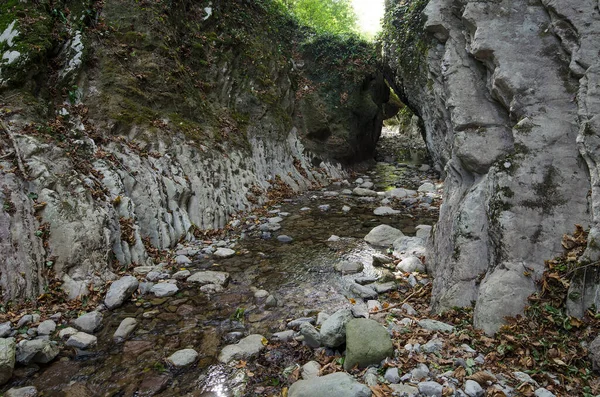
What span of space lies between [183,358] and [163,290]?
1724 mm

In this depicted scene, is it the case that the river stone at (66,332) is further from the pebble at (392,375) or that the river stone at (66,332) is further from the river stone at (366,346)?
the pebble at (392,375)

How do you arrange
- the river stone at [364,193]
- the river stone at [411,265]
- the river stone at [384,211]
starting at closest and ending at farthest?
the river stone at [411,265] → the river stone at [384,211] → the river stone at [364,193]

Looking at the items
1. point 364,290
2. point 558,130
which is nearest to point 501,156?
point 558,130

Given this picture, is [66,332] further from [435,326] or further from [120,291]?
[435,326]

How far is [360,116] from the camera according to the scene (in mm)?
17750

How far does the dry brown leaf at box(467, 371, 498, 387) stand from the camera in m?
2.85

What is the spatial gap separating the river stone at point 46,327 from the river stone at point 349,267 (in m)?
4.35

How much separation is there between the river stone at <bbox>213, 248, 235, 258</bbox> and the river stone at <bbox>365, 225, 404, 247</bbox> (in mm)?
3107

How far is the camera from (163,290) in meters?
5.24

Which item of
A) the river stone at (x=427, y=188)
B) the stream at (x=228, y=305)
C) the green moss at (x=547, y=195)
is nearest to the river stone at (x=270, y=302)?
the stream at (x=228, y=305)

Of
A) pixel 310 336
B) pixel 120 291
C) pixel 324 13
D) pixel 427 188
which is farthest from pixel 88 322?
pixel 324 13

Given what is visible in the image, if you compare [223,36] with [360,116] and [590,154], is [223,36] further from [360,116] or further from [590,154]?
[590,154]

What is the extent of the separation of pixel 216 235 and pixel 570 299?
6543 millimetres

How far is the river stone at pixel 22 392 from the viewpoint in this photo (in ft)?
10.5
